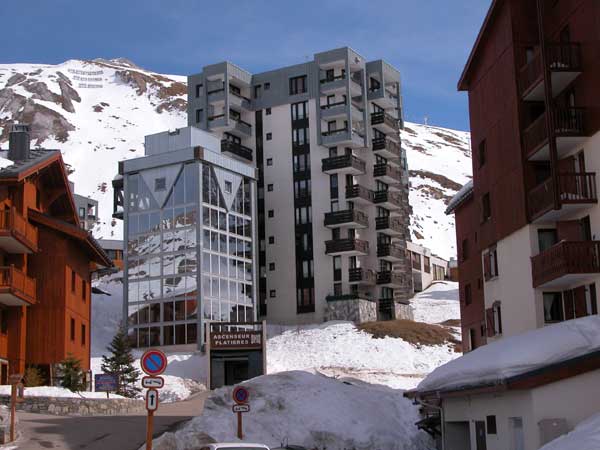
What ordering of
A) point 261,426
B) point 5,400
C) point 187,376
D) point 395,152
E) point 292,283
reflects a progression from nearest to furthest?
point 261,426 → point 5,400 → point 187,376 → point 292,283 → point 395,152

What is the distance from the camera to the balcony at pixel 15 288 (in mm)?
44156

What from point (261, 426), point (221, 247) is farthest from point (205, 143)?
point (261, 426)

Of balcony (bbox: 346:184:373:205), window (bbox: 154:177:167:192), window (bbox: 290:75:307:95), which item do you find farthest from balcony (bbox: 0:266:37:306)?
window (bbox: 290:75:307:95)

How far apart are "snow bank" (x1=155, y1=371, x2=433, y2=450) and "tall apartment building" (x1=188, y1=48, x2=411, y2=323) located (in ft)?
143

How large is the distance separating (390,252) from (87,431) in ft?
183

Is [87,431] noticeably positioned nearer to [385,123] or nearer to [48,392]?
[48,392]

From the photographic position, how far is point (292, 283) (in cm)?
8562

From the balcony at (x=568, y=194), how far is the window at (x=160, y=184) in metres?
45.7

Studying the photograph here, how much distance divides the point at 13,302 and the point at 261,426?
61.8ft

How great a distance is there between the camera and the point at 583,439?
18.9 m

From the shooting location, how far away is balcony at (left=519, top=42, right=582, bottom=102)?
33281 millimetres

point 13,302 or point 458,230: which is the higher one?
point 458,230

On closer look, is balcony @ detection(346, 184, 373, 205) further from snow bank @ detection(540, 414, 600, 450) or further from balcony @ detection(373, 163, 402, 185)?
snow bank @ detection(540, 414, 600, 450)

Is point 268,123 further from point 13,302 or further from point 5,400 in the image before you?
point 5,400
